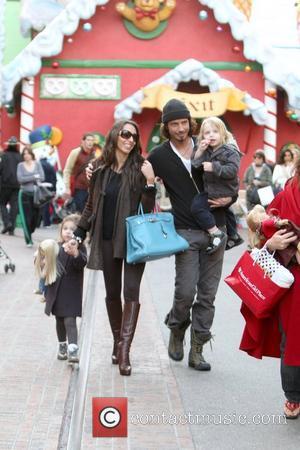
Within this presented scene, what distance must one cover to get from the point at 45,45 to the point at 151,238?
47.4 feet

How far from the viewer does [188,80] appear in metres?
20.0

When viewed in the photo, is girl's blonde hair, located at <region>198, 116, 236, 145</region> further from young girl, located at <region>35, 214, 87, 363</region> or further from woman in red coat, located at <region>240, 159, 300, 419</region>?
young girl, located at <region>35, 214, 87, 363</region>

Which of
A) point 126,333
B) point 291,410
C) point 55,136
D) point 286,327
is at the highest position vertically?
point 55,136

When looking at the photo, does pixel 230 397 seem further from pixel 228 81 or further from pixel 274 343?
pixel 228 81

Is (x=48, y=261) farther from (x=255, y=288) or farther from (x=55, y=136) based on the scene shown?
(x=55, y=136)

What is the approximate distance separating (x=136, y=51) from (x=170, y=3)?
1.31 m

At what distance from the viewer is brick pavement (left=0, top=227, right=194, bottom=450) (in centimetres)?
509

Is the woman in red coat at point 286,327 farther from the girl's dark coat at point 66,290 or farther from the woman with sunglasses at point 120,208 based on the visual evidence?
the girl's dark coat at point 66,290

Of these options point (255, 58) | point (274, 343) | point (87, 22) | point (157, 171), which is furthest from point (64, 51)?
point (274, 343)

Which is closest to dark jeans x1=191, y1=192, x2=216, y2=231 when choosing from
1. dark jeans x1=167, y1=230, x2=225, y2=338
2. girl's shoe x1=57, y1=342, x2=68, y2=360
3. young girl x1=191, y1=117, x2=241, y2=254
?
young girl x1=191, y1=117, x2=241, y2=254

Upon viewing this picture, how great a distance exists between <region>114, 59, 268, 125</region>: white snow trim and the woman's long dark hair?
13034 mm

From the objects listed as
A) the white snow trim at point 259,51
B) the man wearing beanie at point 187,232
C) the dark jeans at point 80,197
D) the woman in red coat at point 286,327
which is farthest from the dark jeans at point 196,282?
the white snow trim at point 259,51

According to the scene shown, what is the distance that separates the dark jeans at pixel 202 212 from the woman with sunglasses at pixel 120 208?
0.31 metres

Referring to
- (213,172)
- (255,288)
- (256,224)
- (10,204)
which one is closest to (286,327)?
(255,288)
